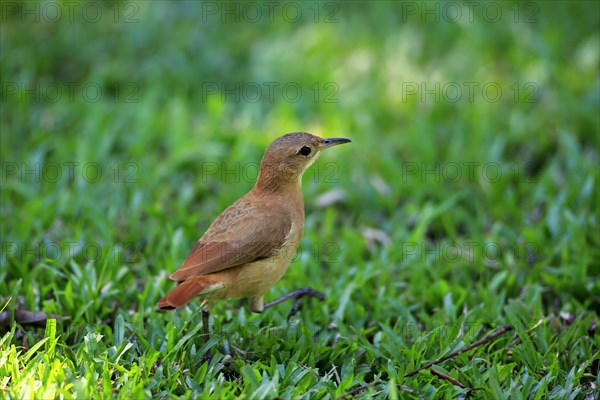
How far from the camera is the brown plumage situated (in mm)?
4934

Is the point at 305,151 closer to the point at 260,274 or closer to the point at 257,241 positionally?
the point at 257,241

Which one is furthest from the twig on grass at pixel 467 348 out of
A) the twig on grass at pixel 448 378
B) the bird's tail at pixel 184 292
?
the bird's tail at pixel 184 292

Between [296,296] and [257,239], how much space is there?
700 millimetres

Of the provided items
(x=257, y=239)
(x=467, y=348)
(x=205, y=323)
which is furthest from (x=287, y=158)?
(x=467, y=348)

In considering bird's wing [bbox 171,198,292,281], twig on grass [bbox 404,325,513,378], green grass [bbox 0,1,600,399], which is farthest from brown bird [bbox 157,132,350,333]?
twig on grass [bbox 404,325,513,378]

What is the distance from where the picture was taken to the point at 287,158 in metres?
5.45

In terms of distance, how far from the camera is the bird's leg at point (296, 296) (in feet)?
18.1

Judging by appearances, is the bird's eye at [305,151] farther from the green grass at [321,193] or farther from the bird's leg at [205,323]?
the bird's leg at [205,323]

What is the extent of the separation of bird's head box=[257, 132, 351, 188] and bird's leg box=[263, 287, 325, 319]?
746 millimetres

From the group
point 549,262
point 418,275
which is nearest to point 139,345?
point 418,275

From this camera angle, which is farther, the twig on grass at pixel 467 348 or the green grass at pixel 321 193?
the green grass at pixel 321 193

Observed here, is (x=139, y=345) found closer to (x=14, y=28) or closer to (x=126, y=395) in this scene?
(x=126, y=395)

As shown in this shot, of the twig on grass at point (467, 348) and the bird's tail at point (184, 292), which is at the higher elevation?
the bird's tail at point (184, 292)

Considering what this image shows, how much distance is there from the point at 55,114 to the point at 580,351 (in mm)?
5173
